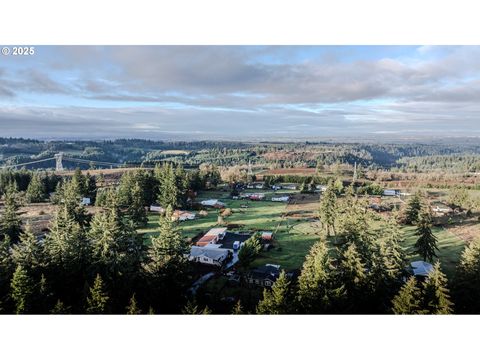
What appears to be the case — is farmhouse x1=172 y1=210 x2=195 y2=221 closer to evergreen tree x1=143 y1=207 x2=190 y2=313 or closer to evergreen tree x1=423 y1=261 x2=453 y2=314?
evergreen tree x1=143 y1=207 x2=190 y2=313

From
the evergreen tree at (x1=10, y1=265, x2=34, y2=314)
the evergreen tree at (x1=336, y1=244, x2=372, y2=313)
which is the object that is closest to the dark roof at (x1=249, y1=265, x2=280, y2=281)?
the evergreen tree at (x1=336, y1=244, x2=372, y2=313)

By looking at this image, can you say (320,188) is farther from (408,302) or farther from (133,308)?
(133,308)

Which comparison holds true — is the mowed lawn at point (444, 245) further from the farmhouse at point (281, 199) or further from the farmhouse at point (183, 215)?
the farmhouse at point (183, 215)

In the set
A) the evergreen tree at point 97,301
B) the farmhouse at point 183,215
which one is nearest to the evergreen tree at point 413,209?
the farmhouse at point 183,215

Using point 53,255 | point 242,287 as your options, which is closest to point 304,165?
point 242,287

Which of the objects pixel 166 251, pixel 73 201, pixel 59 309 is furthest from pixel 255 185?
pixel 59 309
